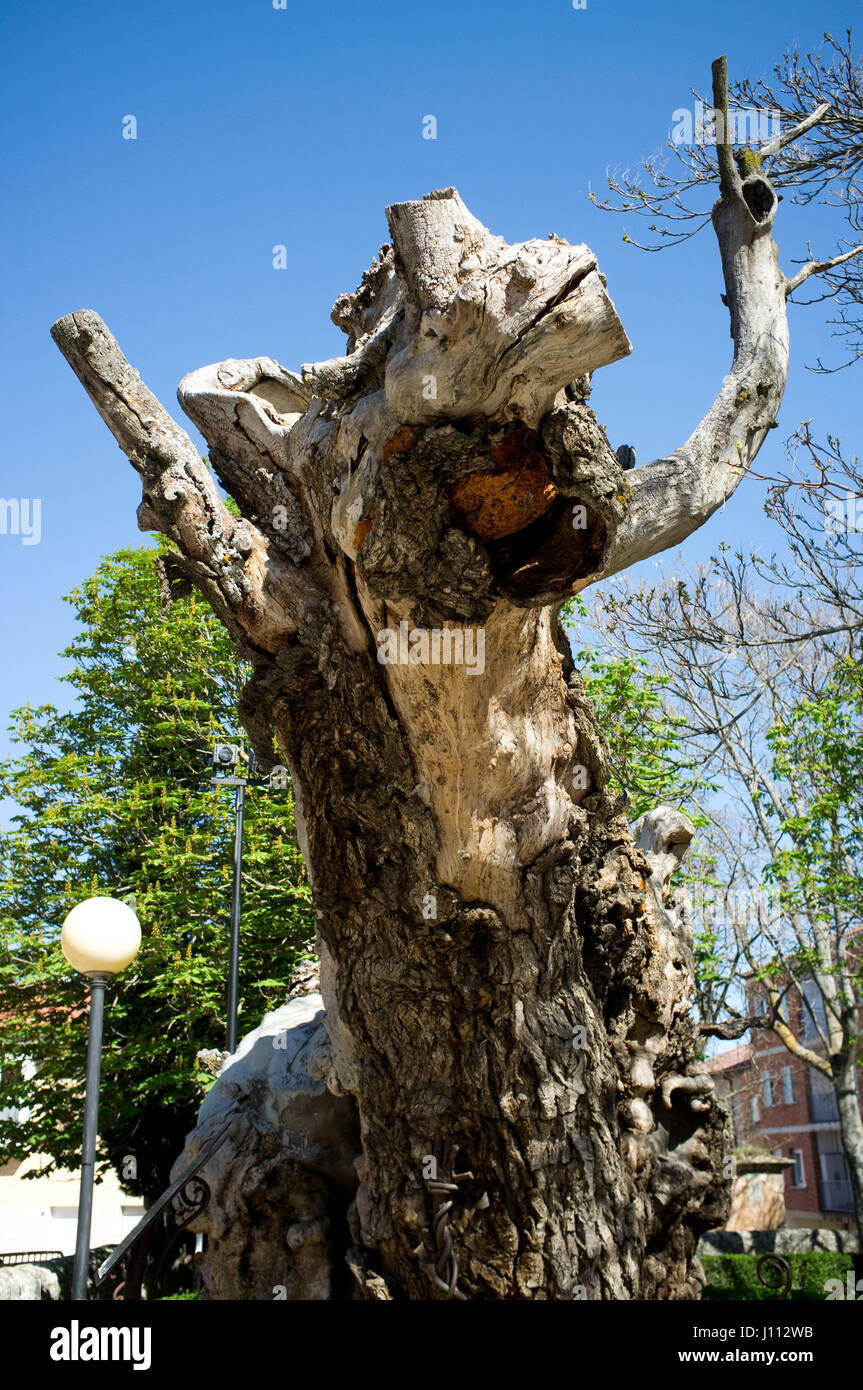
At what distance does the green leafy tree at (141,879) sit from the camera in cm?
1511

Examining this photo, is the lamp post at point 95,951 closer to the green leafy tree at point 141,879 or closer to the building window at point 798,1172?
the green leafy tree at point 141,879

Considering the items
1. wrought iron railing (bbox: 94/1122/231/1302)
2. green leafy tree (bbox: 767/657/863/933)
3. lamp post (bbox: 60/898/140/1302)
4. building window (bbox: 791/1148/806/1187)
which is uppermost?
green leafy tree (bbox: 767/657/863/933)

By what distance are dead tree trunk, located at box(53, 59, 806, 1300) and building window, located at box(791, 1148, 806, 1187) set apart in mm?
27031

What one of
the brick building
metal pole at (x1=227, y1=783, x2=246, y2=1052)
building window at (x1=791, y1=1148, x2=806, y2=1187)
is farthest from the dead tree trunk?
building window at (x1=791, y1=1148, x2=806, y2=1187)

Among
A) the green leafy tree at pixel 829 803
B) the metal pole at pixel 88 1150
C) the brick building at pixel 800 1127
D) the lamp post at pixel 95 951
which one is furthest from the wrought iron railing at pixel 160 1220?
the brick building at pixel 800 1127

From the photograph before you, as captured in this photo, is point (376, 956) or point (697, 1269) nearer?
point (376, 956)

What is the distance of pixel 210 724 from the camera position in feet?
55.3

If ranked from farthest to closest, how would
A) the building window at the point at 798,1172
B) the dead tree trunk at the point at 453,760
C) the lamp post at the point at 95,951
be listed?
the building window at the point at 798,1172, the lamp post at the point at 95,951, the dead tree trunk at the point at 453,760

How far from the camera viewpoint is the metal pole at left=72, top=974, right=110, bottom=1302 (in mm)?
5051

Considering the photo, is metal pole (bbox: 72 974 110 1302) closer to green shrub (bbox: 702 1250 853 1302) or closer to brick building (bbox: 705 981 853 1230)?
green shrub (bbox: 702 1250 853 1302)

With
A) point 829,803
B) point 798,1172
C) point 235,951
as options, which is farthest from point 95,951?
point 798,1172

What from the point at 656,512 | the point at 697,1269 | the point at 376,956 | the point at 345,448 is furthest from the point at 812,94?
the point at 697,1269
